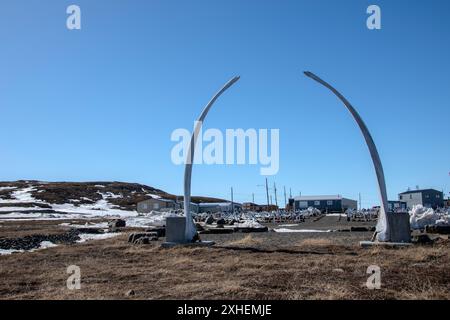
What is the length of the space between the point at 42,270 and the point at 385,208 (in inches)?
518

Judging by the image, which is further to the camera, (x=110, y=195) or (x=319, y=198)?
(x=110, y=195)

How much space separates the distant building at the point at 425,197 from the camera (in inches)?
3398

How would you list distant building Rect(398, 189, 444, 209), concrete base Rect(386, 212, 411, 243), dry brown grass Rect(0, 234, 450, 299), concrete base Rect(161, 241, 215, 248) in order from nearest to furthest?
dry brown grass Rect(0, 234, 450, 299) → concrete base Rect(386, 212, 411, 243) → concrete base Rect(161, 241, 215, 248) → distant building Rect(398, 189, 444, 209)

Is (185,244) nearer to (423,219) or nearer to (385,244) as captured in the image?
(385,244)

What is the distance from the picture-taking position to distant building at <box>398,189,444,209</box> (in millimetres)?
86312

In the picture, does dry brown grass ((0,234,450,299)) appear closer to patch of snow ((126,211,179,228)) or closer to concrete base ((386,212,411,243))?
concrete base ((386,212,411,243))

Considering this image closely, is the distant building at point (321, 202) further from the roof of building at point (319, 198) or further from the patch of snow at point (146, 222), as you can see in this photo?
the patch of snow at point (146, 222)

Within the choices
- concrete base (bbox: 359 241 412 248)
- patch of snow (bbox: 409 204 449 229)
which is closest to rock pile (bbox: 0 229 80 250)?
concrete base (bbox: 359 241 412 248)

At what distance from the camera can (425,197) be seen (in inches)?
3413

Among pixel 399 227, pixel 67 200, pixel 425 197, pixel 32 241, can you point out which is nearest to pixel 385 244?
pixel 399 227

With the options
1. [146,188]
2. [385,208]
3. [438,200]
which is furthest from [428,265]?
[146,188]

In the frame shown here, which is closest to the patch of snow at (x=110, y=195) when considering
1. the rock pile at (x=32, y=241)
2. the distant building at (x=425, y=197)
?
the distant building at (x=425, y=197)

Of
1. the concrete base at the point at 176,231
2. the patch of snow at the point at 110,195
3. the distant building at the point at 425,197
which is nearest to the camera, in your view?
the concrete base at the point at 176,231
